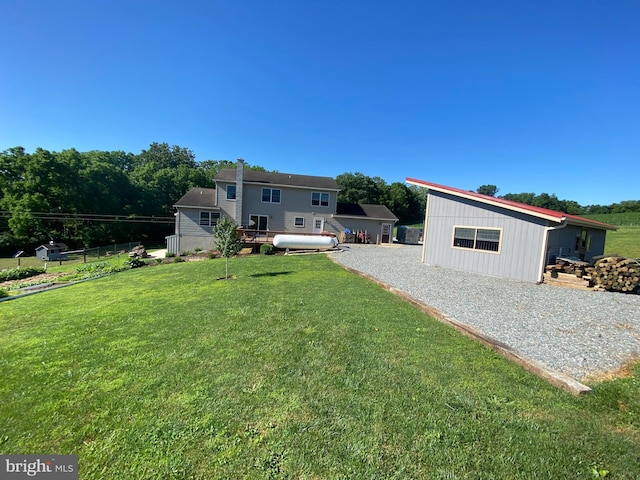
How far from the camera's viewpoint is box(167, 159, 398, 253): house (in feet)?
70.0

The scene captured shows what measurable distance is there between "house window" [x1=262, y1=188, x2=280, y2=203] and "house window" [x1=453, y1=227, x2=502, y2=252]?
588 inches

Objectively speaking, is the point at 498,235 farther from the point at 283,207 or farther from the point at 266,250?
the point at 283,207

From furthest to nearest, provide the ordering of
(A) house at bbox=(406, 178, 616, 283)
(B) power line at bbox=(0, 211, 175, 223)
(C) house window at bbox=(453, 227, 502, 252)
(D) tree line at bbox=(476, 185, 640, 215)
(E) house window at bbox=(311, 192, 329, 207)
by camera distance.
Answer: (D) tree line at bbox=(476, 185, 640, 215), (B) power line at bbox=(0, 211, 175, 223), (E) house window at bbox=(311, 192, 329, 207), (C) house window at bbox=(453, 227, 502, 252), (A) house at bbox=(406, 178, 616, 283)

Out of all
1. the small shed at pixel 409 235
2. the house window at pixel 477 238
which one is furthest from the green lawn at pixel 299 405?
the small shed at pixel 409 235

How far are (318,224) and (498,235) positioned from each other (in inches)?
586

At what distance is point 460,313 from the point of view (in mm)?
5887

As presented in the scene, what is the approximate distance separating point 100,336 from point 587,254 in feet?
64.0

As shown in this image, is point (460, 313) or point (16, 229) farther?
point (16, 229)

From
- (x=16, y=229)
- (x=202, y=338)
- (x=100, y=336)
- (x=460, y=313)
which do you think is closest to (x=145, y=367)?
(x=202, y=338)

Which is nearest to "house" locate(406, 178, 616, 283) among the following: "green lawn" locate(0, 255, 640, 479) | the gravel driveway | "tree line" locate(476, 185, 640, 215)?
the gravel driveway

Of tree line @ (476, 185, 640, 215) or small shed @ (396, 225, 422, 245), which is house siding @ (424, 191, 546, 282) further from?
tree line @ (476, 185, 640, 215)

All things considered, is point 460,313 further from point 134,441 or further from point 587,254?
point 587,254

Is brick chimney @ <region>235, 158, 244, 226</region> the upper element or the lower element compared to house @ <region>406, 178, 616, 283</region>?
upper

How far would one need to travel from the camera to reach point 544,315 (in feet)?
19.7
